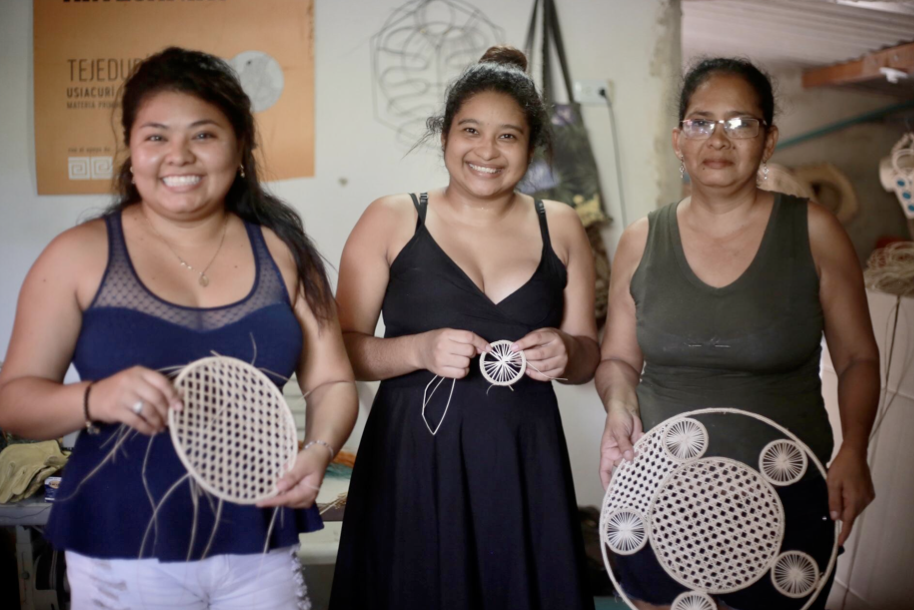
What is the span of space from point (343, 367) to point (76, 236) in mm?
447

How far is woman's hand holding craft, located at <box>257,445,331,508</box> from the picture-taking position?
1.19 meters

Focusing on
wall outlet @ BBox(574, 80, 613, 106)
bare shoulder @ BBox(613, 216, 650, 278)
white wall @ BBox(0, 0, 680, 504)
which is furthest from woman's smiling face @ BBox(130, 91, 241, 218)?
wall outlet @ BBox(574, 80, 613, 106)

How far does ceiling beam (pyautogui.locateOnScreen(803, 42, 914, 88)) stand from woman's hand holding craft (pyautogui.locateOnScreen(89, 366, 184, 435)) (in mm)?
3698

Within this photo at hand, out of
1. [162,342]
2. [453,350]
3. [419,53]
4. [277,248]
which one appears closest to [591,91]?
[419,53]

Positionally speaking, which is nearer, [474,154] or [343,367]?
[343,367]

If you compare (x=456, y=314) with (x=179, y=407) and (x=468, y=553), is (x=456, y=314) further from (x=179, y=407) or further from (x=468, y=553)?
(x=179, y=407)

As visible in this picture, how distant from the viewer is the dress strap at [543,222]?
1643mm

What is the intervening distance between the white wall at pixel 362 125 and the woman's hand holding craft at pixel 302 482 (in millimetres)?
1628

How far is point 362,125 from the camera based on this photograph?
2928 mm

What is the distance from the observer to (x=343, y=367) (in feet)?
4.47

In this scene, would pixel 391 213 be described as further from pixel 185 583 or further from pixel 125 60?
pixel 125 60

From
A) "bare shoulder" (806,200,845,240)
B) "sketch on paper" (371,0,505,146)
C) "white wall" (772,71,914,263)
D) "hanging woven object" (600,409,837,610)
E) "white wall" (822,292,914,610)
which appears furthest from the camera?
"white wall" (772,71,914,263)

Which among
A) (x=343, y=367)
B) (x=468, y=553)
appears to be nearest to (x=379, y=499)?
(x=468, y=553)

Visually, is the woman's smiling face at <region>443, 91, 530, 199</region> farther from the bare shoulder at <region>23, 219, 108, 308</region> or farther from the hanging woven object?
the bare shoulder at <region>23, 219, 108, 308</region>
